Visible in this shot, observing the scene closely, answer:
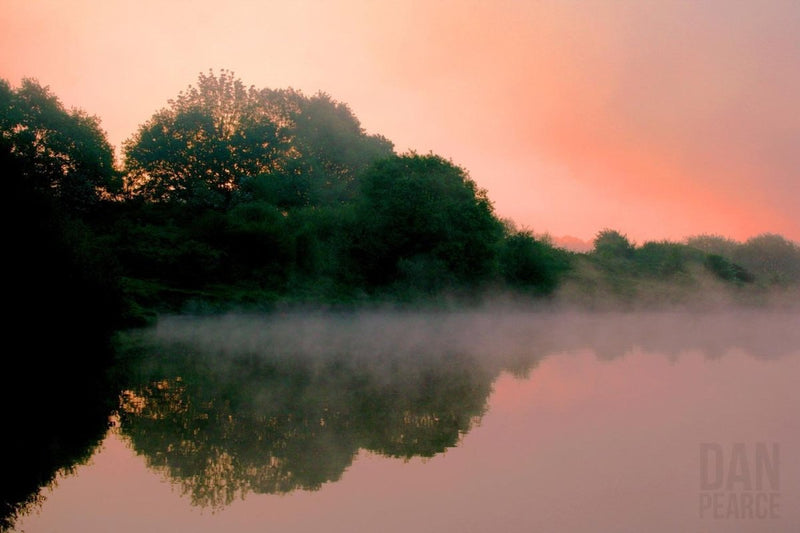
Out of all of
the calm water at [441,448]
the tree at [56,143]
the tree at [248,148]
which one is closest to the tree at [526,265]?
the tree at [248,148]

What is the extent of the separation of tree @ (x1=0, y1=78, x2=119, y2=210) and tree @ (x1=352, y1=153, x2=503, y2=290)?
2855cm

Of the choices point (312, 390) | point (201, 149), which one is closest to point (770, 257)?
point (201, 149)

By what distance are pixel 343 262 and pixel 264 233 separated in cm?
846

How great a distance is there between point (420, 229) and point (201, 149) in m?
33.9

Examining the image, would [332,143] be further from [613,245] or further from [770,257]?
[770,257]

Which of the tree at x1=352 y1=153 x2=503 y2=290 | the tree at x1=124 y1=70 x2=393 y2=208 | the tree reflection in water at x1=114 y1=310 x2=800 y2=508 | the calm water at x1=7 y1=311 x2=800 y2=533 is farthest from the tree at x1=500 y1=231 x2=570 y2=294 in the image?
the calm water at x1=7 y1=311 x2=800 y2=533

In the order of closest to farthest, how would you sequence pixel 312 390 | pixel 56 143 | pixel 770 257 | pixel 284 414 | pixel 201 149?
pixel 284 414
pixel 312 390
pixel 56 143
pixel 201 149
pixel 770 257

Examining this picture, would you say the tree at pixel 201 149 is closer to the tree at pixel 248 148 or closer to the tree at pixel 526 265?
the tree at pixel 248 148

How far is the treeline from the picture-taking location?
37650mm

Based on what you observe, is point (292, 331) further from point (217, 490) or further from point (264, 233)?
point (217, 490)

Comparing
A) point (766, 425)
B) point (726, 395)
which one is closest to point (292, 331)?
point (726, 395)

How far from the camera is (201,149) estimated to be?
2867 inches

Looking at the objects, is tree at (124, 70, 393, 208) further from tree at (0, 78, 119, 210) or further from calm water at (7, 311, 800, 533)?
calm water at (7, 311, 800, 533)

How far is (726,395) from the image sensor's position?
16406 mm
